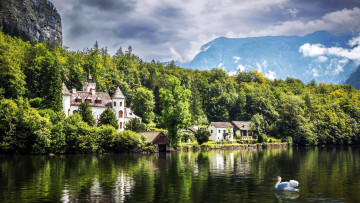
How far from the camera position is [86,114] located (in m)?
75.6

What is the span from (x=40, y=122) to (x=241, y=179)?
40.2m

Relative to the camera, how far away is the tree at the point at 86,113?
74.7m

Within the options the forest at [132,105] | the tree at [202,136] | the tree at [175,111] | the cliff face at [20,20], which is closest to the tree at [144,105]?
the forest at [132,105]

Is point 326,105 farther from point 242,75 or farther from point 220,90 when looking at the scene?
point 242,75

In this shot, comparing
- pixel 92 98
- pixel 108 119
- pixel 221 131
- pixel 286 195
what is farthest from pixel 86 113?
pixel 286 195

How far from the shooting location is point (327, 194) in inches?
955

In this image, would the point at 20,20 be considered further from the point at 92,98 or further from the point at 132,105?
the point at 92,98

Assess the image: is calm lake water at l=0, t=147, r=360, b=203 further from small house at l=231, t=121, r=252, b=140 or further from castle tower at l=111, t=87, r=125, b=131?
small house at l=231, t=121, r=252, b=140

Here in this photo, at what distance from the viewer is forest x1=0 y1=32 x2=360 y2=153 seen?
196ft

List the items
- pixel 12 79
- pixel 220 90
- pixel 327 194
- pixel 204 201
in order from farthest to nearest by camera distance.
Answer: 1. pixel 220 90
2. pixel 12 79
3. pixel 327 194
4. pixel 204 201

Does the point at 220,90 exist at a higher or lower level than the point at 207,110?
higher

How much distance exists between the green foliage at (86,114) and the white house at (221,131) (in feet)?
142

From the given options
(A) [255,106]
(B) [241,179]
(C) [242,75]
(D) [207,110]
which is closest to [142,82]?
(D) [207,110]

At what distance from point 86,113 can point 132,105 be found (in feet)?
101
